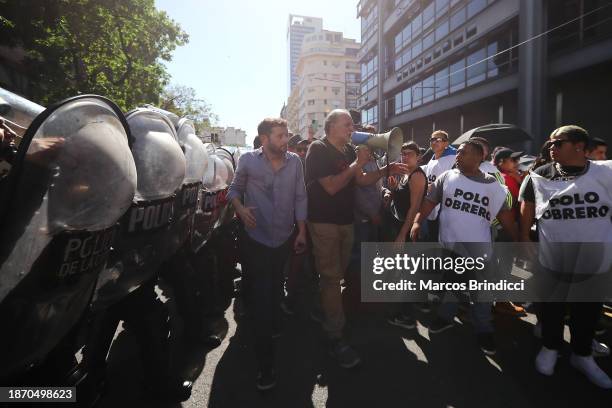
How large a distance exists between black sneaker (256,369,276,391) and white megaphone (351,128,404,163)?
6.38 ft

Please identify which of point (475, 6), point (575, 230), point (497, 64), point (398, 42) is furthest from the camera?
point (398, 42)

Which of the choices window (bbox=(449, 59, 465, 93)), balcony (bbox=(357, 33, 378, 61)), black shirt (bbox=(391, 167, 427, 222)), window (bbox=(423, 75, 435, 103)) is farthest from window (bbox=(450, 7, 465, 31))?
A: black shirt (bbox=(391, 167, 427, 222))

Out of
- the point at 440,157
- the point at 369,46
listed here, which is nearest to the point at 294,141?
the point at 440,157

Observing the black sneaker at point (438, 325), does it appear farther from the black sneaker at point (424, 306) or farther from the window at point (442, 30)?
the window at point (442, 30)

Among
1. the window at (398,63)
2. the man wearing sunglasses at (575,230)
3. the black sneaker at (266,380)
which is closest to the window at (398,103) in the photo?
the window at (398,63)

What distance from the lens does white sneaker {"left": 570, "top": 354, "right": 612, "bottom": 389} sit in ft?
8.01

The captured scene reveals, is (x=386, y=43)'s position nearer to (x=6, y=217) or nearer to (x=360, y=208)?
(x=360, y=208)

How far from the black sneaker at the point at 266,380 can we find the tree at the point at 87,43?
11127 mm

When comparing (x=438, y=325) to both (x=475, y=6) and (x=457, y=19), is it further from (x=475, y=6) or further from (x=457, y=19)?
(x=457, y=19)

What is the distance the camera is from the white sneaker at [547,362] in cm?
261

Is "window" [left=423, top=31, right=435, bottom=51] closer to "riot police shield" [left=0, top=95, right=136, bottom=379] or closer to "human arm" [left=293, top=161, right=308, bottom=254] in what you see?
"human arm" [left=293, top=161, right=308, bottom=254]

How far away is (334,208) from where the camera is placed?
293 centimetres

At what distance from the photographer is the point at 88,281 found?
129cm

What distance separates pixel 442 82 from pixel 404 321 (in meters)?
21.5
